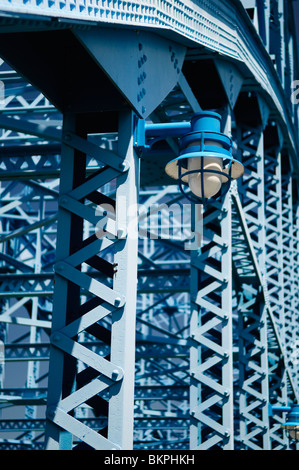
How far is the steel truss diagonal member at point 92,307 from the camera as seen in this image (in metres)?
5.28

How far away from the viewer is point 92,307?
220 inches

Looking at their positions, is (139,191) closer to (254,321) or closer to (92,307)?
(92,307)

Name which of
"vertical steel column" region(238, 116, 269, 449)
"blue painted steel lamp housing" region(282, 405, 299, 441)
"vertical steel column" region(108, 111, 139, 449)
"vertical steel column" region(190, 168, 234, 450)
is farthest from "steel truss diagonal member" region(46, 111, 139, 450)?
"vertical steel column" region(238, 116, 269, 449)

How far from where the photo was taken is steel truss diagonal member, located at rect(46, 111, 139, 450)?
208 inches

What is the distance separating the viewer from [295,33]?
24.3 m

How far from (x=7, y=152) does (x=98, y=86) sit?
7.99m

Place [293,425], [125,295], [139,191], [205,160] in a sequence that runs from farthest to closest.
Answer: [293,425]
[139,191]
[205,160]
[125,295]

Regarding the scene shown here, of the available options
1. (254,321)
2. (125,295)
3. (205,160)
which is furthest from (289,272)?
(125,295)

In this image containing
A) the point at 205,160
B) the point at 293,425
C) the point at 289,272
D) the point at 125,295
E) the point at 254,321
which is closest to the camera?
the point at 125,295

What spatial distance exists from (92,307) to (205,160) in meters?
1.32

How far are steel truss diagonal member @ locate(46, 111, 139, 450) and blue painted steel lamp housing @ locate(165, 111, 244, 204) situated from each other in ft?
1.28

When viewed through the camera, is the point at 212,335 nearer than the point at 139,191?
Yes

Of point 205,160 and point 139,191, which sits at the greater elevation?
point 139,191

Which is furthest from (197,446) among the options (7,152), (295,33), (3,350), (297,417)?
(295,33)
